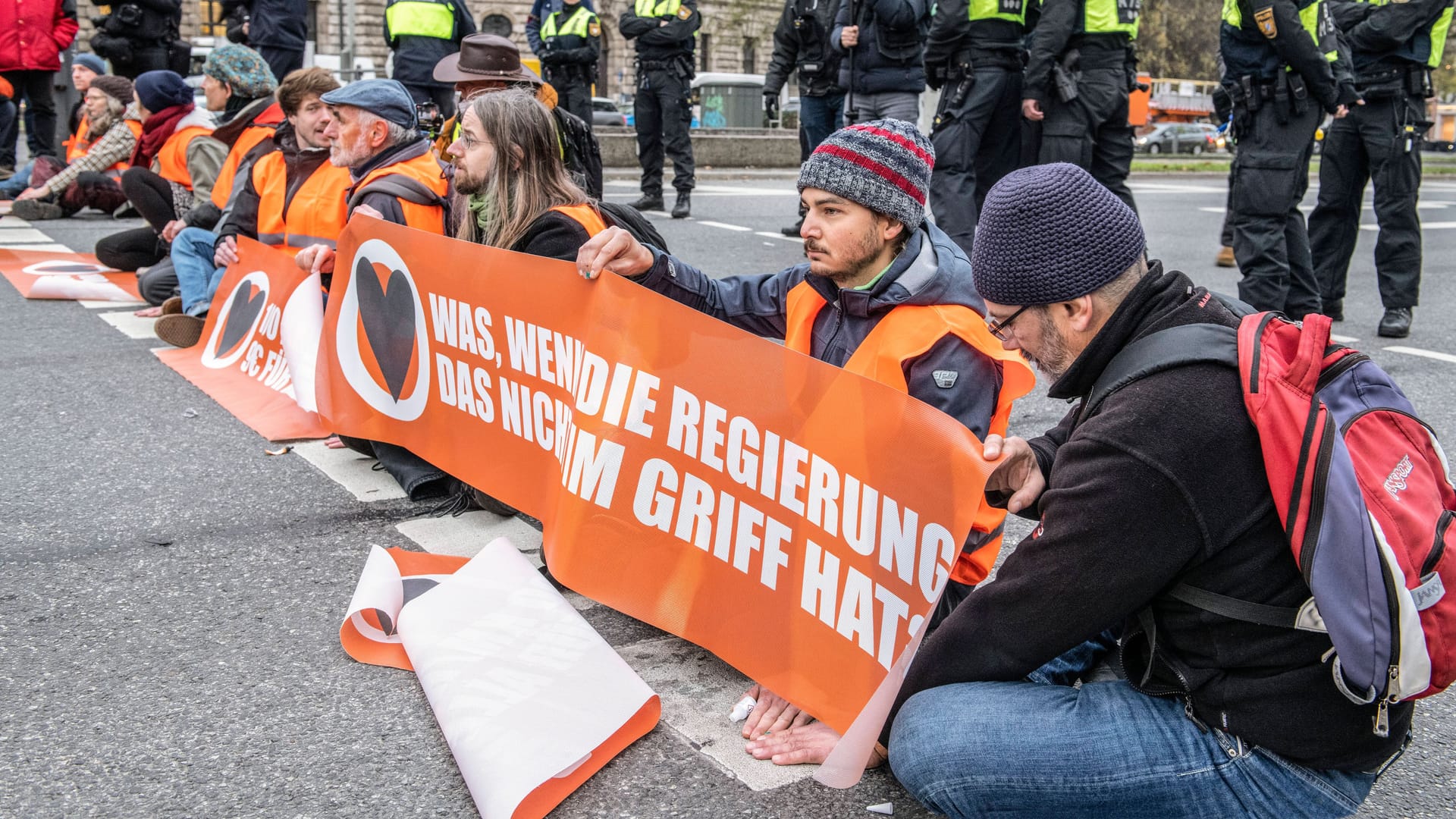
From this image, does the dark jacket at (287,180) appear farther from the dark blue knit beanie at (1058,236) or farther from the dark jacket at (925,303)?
the dark blue knit beanie at (1058,236)

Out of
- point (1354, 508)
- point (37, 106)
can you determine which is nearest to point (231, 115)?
point (1354, 508)

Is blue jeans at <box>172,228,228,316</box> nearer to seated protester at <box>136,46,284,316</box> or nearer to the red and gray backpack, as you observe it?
seated protester at <box>136,46,284,316</box>

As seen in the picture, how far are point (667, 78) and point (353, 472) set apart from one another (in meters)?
8.08

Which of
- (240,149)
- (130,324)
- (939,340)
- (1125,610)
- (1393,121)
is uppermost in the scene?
(1393,121)

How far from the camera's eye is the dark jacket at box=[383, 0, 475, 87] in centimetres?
923

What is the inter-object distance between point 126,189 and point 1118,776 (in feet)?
21.9

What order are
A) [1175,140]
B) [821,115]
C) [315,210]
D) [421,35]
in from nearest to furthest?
[315,210] < [421,35] < [821,115] < [1175,140]

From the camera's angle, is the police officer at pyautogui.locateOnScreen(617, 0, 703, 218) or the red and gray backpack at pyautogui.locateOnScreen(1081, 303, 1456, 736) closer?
the red and gray backpack at pyautogui.locateOnScreen(1081, 303, 1456, 736)

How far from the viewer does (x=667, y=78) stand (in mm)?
11602

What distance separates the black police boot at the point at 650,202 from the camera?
11844 millimetres

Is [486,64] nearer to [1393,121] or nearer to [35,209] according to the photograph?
[1393,121]

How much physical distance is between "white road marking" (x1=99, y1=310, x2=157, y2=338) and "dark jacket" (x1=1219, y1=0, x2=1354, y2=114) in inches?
217

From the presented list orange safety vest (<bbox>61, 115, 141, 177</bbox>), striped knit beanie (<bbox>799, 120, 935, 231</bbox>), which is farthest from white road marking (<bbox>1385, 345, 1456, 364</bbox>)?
orange safety vest (<bbox>61, 115, 141, 177</bbox>)

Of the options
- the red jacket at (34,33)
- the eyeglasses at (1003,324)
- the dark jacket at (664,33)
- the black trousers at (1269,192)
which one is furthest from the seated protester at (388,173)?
the red jacket at (34,33)
